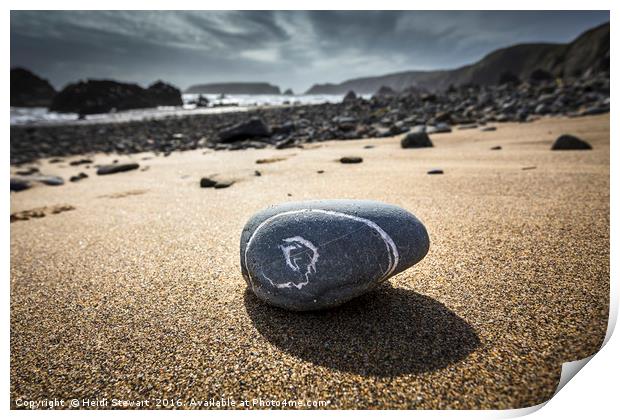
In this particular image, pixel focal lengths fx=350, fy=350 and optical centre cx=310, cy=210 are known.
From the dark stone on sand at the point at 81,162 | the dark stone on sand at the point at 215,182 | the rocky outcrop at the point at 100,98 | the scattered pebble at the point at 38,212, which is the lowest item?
the dark stone on sand at the point at 81,162

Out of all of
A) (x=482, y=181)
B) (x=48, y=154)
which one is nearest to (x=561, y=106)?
(x=482, y=181)

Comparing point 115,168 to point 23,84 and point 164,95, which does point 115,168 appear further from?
point 164,95

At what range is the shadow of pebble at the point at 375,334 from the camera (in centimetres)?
124

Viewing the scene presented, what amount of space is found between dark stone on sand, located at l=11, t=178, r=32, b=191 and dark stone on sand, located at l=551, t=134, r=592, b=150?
23.8 ft

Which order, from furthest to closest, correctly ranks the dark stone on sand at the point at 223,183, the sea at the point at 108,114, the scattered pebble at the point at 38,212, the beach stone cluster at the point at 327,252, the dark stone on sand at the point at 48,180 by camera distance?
the sea at the point at 108,114, the dark stone on sand at the point at 48,180, the dark stone on sand at the point at 223,183, the scattered pebble at the point at 38,212, the beach stone cluster at the point at 327,252

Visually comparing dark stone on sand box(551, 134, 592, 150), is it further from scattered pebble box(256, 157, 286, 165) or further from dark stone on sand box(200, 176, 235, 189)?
dark stone on sand box(200, 176, 235, 189)

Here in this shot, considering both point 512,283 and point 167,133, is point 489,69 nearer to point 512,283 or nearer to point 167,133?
point 167,133

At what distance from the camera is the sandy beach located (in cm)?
118

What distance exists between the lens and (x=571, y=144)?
4.59 meters

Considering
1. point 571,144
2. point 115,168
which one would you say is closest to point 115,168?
point 115,168

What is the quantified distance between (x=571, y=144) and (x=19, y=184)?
24.5 ft

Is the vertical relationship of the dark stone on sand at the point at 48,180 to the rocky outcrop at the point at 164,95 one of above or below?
below

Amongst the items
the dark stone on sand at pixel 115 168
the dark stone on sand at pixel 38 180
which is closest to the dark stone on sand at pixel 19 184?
the dark stone on sand at pixel 38 180

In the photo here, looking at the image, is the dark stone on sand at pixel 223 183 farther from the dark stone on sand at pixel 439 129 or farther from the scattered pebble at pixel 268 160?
the dark stone on sand at pixel 439 129
